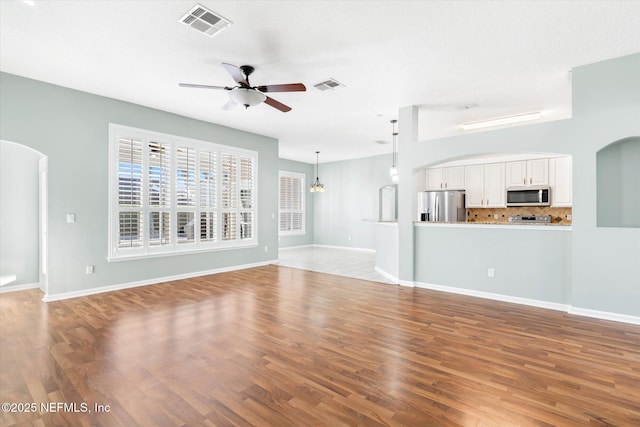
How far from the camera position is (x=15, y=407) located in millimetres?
1982

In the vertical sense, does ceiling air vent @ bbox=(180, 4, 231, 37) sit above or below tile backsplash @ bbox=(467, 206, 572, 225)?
above

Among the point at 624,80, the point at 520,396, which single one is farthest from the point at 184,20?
the point at 624,80

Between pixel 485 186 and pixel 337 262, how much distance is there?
429 cm

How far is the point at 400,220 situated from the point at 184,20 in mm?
4359

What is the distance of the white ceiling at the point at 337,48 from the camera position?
9.20 ft

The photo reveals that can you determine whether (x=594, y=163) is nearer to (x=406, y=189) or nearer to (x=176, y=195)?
(x=406, y=189)

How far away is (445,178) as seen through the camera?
834 centimetres

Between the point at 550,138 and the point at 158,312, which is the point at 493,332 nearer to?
the point at 550,138

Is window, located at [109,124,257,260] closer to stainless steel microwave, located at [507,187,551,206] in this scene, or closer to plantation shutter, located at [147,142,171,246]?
plantation shutter, located at [147,142,171,246]

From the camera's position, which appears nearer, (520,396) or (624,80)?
(520,396)

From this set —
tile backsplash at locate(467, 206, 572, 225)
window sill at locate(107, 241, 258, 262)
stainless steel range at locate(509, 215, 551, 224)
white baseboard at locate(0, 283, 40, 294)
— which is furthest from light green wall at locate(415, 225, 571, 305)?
white baseboard at locate(0, 283, 40, 294)

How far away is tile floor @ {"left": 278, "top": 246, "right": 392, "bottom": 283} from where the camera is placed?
6484mm

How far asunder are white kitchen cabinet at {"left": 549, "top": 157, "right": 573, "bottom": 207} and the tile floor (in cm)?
442

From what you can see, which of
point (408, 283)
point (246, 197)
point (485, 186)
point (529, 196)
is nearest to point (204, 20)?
point (246, 197)
